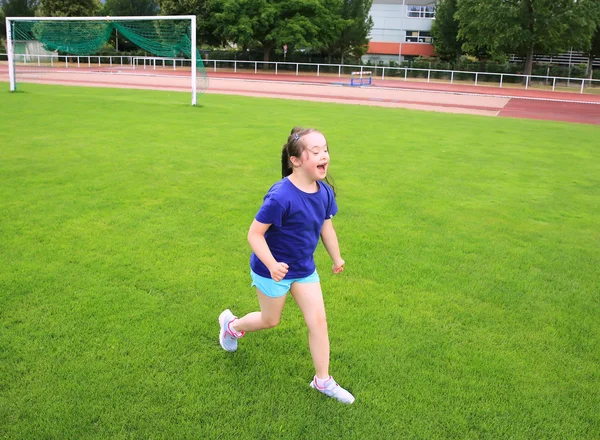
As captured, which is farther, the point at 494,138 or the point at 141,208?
the point at 494,138

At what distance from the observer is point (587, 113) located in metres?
22.6

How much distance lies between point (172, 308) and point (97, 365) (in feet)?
2.88

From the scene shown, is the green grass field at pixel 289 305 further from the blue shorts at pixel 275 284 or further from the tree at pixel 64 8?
the tree at pixel 64 8

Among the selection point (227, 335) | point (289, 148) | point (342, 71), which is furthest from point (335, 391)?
point (342, 71)

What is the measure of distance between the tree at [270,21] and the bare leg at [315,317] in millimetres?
43781

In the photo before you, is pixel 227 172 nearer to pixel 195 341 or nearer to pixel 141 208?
pixel 141 208

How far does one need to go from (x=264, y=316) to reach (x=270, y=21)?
44600 mm

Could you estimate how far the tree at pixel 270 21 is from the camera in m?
44.5

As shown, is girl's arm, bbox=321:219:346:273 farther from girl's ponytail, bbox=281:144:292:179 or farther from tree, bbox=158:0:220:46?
tree, bbox=158:0:220:46

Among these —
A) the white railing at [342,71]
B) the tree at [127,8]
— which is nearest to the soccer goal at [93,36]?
the white railing at [342,71]

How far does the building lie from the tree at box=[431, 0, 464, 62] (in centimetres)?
816

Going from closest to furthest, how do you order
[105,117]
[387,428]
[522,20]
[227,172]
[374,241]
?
1. [387,428]
2. [374,241]
3. [227,172]
4. [105,117]
5. [522,20]

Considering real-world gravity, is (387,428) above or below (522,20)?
below

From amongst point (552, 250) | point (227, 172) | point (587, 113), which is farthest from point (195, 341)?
point (587, 113)
